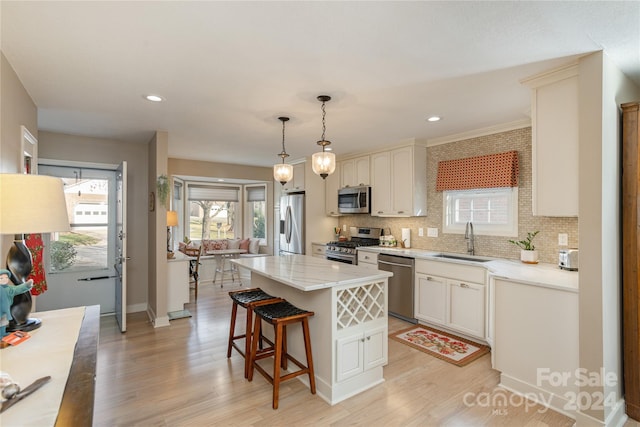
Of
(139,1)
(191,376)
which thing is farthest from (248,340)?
(139,1)

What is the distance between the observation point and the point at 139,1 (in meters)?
1.54

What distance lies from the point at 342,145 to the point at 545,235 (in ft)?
9.17

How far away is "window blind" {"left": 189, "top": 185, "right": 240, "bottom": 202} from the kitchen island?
475 centimetres

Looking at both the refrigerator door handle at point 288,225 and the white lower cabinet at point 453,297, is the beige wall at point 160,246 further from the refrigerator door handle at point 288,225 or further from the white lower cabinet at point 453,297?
the white lower cabinet at point 453,297

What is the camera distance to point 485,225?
12.8ft

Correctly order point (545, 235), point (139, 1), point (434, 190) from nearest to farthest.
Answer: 1. point (139, 1)
2. point (545, 235)
3. point (434, 190)

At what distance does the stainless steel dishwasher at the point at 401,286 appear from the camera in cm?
404

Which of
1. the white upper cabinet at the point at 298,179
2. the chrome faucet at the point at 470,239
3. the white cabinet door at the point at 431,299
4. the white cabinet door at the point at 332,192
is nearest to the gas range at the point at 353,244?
the white cabinet door at the point at 332,192

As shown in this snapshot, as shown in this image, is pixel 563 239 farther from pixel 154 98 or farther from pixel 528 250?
pixel 154 98

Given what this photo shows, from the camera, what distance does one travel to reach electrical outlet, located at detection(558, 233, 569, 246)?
318cm

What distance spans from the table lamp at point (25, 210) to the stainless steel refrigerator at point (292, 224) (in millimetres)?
4200

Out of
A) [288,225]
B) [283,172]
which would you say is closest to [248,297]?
[283,172]

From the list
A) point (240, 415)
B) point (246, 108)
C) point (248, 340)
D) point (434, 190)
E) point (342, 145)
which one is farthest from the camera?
point (342, 145)

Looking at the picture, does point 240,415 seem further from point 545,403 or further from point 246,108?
point 246,108
